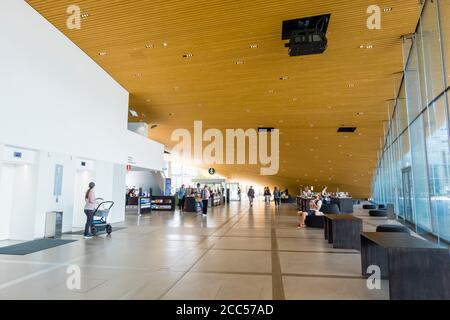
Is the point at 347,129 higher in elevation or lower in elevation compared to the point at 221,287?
higher

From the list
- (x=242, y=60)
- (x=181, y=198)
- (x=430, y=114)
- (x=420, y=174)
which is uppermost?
(x=242, y=60)

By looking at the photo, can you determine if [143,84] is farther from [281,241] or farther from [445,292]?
[445,292]

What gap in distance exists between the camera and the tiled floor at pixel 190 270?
3305 mm

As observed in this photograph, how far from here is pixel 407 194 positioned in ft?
34.9

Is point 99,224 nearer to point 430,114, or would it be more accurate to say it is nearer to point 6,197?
point 6,197

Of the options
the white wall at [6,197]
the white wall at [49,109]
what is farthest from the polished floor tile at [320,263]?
the white wall at [6,197]

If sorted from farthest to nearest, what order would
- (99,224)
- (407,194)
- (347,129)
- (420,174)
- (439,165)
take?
(347,129) → (407,194) → (420,174) → (99,224) → (439,165)

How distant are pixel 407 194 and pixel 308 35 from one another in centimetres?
756

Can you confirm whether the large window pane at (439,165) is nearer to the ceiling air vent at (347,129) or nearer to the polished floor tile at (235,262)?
the polished floor tile at (235,262)

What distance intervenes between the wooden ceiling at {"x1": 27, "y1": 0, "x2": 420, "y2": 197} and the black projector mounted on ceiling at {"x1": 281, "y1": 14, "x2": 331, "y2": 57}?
0.19 metres

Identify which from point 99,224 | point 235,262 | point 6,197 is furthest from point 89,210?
point 235,262
